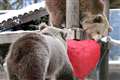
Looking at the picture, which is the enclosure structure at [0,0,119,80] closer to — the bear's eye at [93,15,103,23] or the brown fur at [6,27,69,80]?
the bear's eye at [93,15,103,23]

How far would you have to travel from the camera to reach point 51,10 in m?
4.15

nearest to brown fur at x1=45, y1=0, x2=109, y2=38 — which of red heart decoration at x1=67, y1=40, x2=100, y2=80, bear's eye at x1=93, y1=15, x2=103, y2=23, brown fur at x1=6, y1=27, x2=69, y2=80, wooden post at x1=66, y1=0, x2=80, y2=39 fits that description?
bear's eye at x1=93, y1=15, x2=103, y2=23

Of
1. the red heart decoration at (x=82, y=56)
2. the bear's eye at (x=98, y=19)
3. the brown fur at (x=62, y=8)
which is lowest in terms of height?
the red heart decoration at (x=82, y=56)

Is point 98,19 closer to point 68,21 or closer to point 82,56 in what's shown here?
point 68,21

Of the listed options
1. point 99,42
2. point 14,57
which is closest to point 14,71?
point 14,57

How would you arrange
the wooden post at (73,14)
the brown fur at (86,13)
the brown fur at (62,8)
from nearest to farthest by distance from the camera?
the wooden post at (73,14), the brown fur at (86,13), the brown fur at (62,8)

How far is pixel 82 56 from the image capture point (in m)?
2.89

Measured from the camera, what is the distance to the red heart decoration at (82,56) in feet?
9.29

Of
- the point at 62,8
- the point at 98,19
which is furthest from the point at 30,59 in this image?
the point at 62,8

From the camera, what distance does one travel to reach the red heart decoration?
2.83m

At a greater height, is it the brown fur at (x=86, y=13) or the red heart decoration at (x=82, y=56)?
the brown fur at (x=86, y=13)

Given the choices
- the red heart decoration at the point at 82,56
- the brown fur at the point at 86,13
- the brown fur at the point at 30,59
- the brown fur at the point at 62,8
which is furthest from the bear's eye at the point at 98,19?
the brown fur at the point at 30,59

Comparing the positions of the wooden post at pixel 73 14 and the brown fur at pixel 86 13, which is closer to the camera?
the wooden post at pixel 73 14

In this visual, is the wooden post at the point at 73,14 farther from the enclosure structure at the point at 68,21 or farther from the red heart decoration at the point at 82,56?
the red heart decoration at the point at 82,56
